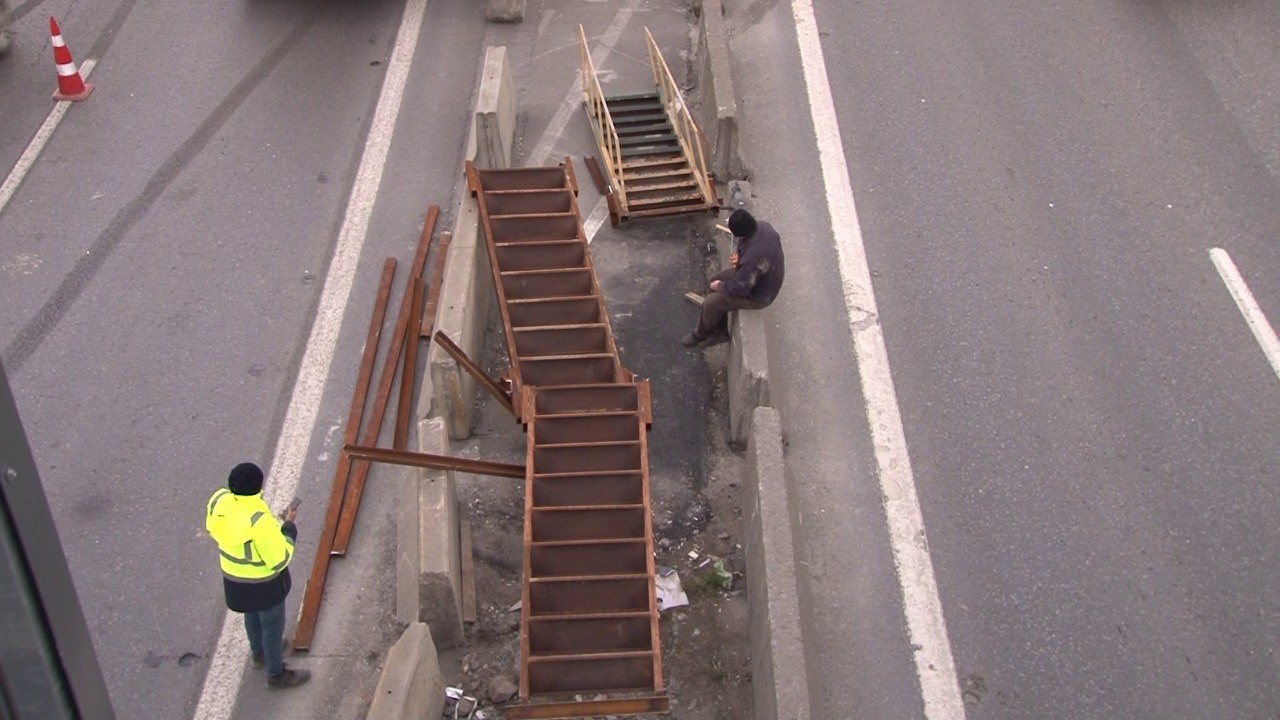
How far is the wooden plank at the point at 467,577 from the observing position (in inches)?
321

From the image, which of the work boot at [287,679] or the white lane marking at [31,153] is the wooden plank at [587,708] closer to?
the work boot at [287,679]

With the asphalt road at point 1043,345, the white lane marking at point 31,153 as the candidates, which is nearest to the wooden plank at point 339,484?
the asphalt road at point 1043,345

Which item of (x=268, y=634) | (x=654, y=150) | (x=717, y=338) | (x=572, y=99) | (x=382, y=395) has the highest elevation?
(x=572, y=99)

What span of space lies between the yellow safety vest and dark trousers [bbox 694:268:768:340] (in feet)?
13.0

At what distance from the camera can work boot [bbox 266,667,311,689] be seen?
7.79 meters

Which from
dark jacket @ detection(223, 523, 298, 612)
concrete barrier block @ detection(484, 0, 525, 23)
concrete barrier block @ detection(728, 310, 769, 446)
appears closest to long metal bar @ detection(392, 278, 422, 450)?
dark jacket @ detection(223, 523, 298, 612)

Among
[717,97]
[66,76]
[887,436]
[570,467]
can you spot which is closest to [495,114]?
[717,97]

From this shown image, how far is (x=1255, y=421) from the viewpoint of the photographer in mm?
9289

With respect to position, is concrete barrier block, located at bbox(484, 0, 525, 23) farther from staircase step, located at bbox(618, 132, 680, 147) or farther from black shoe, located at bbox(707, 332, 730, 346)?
black shoe, located at bbox(707, 332, 730, 346)

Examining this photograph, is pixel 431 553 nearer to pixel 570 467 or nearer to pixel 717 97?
pixel 570 467

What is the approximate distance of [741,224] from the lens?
930 centimetres

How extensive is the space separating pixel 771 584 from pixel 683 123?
5.87 metres

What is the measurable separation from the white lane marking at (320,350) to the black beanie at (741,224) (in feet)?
11.4

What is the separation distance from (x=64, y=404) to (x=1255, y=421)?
923 centimetres
